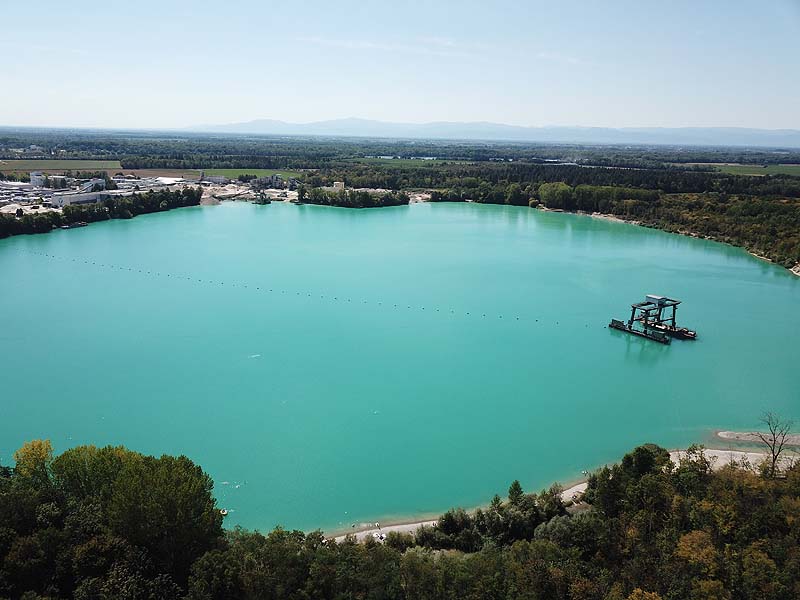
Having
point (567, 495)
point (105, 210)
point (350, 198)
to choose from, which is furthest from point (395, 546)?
point (350, 198)

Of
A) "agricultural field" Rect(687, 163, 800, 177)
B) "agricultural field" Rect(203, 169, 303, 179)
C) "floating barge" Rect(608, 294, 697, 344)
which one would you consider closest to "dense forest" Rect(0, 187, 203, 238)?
"agricultural field" Rect(203, 169, 303, 179)

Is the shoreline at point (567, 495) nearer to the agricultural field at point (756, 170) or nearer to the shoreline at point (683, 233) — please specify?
the shoreline at point (683, 233)

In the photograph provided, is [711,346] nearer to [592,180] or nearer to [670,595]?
[670,595]

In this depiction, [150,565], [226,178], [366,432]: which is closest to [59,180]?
[226,178]

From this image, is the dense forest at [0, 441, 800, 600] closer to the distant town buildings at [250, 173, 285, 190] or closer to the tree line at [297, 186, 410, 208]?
the tree line at [297, 186, 410, 208]

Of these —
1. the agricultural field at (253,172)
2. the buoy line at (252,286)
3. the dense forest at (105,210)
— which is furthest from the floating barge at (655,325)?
the agricultural field at (253,172)
